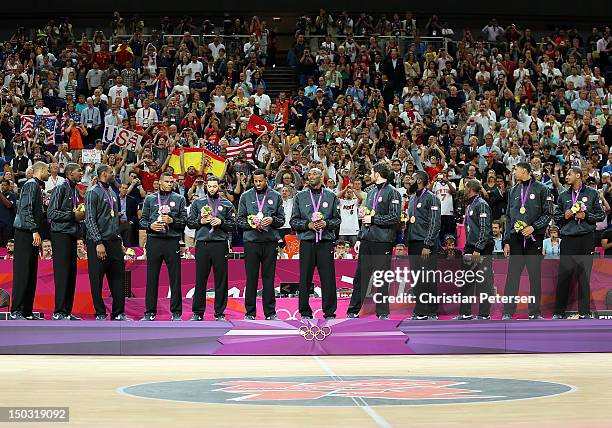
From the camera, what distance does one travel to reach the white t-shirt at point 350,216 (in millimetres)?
22281

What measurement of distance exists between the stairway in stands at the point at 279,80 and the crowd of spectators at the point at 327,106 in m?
0.20

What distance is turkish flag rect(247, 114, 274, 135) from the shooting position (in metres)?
26.1

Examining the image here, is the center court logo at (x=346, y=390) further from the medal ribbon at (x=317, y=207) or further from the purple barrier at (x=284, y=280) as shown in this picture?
the medal ribbon at (x=317, y=207)

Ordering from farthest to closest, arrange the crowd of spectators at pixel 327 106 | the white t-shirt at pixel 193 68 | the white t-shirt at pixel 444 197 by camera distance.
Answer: the white t-shirt at pixel 193 68, the crowd of spectators at pixel 327 106, the white t-shirt at pixel 444 197

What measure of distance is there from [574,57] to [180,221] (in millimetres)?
19195

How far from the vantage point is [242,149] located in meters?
24.8

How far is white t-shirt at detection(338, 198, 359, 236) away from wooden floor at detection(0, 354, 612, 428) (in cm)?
783

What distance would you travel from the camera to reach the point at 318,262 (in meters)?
15.8

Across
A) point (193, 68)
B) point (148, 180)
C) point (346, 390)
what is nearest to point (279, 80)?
point (193, 68)

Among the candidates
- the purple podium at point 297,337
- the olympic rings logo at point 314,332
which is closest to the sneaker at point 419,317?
the purple podium at point 297,337

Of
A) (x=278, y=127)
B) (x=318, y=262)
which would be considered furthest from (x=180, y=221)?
(x=278, y=127)

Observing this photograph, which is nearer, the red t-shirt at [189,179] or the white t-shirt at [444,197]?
the white t-shirt at [444,197]

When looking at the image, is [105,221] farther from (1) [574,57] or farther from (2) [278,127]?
(1) [574,57]

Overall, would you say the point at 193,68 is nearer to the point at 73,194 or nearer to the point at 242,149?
the point at 242,149
